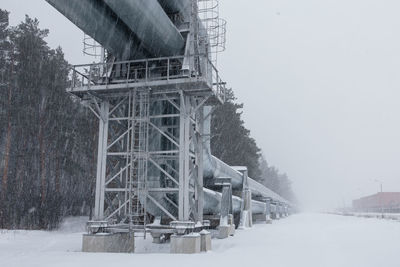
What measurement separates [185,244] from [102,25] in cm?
769

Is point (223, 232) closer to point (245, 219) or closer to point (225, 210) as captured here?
point (225, 210)

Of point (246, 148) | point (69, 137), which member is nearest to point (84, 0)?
point (69, 137)

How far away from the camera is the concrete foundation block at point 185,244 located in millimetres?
13523

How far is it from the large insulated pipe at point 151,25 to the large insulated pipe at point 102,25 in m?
0.62

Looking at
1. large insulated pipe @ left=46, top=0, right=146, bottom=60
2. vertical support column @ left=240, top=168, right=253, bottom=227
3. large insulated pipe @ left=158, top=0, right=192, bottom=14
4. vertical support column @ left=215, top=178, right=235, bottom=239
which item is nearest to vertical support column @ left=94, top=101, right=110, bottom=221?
large insulated pipe @ left=46, top=0, right=146, bottom=60

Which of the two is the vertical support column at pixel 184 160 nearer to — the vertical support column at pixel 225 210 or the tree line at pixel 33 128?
the vertical support column at pixel 225 210

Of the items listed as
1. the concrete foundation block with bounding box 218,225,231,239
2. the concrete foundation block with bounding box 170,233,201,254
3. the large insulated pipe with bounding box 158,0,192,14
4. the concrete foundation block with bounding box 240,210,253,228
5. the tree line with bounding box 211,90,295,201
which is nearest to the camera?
the concrete foundation block with bounding box 170,233,201,254

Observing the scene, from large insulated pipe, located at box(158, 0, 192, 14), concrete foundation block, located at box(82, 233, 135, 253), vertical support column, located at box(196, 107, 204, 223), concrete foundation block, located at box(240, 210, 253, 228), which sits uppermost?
large insulated pipe, located at box(158, 0, 192, 14)

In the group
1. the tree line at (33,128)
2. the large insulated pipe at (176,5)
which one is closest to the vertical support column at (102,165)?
the large insulated pipe at (176,5)

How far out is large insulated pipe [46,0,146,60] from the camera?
12133 mm

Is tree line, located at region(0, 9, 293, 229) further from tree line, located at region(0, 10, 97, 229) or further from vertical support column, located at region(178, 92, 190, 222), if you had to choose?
vertical support column, located at region(178, 92, 190, 222)

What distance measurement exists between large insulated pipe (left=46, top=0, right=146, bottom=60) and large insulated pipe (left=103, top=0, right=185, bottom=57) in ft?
2.05

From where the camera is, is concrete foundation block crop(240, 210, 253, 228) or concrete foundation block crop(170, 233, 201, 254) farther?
concrete foundation block crop(240, 210, 253, 228)

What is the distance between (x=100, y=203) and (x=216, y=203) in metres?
9.15
